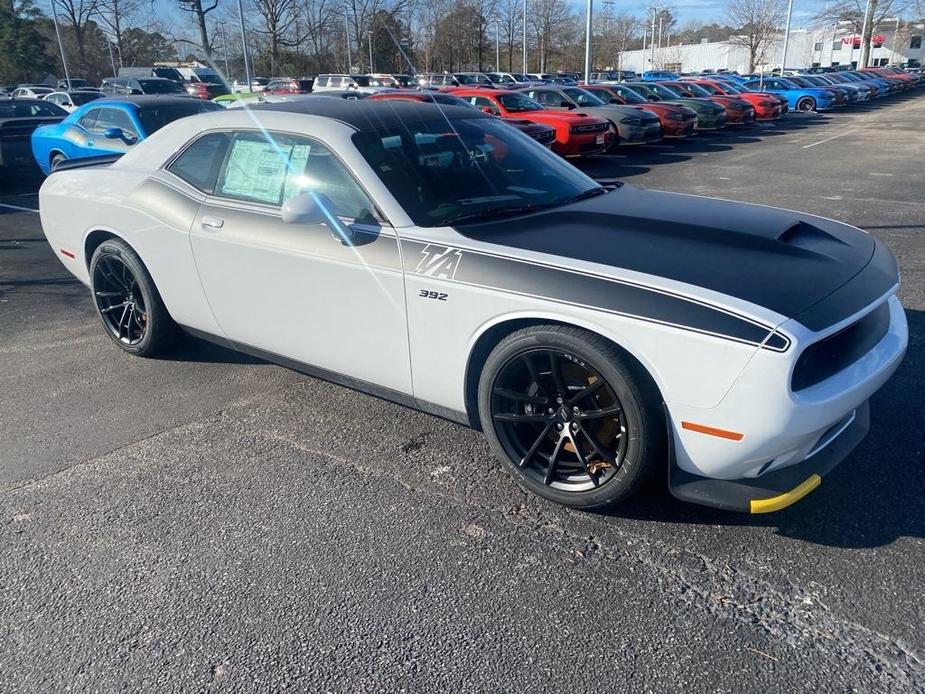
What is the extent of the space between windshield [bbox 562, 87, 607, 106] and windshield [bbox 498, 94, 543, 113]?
93.4 inches

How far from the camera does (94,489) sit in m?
3.27

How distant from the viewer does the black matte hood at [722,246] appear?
105 inches

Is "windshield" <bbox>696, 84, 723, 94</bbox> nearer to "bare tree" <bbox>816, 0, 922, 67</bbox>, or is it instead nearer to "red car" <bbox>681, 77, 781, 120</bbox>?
"red car" <bbox>681, 77, 781, 120</bbox>

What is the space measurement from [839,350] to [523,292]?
1.21 m

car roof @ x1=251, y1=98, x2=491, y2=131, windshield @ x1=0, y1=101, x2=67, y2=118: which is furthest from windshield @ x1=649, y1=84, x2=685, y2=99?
car roof @ x1=251, y1=98, x2=491, y2=131

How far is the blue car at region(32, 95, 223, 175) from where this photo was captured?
978 centimetres

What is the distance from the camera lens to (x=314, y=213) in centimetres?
330

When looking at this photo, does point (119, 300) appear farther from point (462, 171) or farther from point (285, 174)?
point (462, 171)

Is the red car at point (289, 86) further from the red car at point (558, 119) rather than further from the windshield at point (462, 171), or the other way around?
the windshield at point (462, 171)

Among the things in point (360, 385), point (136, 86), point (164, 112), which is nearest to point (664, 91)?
point (136, 86)

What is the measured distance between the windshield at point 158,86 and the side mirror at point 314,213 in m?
22.0

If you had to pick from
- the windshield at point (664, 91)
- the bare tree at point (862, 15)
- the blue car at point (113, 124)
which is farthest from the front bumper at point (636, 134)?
the bare tree at point (862, 15)

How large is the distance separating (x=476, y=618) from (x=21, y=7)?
67.2 metres

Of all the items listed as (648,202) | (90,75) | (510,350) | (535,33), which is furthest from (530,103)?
(535,33)
